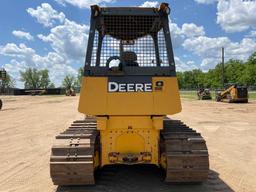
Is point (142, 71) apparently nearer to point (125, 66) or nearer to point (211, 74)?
point (125, 66)

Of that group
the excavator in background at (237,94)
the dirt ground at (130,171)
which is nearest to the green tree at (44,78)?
the excavator in background at (237,94)

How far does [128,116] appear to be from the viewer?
20.8 ft

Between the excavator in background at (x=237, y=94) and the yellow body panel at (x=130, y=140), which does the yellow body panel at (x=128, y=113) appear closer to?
the yellow body panel at (x=130, y=140)

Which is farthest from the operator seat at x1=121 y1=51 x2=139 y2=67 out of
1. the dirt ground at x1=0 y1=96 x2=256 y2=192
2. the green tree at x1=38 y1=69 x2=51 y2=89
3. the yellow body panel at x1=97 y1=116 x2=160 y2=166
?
the green tree at x1=38 y1=69 x2=51 y2=89

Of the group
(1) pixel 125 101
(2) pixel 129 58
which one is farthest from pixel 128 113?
(2) pixel 129 58

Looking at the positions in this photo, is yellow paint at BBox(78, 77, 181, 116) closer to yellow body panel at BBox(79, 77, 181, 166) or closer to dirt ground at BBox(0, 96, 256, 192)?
yellow body panel at BBox(79, 77, 181, 166)

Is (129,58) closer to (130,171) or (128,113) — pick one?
(128,113)

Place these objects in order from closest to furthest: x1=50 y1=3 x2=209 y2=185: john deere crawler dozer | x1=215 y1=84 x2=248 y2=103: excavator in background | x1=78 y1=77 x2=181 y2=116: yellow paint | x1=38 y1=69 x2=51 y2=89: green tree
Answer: x1=50 y1=3 x2=209 y2=185: john deere crawler dozer < x1=78 y1=77 x2=181 y2=116: yellow paint < x1=215 y1=84 x2=248 y2=103: excavator in background < x1=38 y1=69 x2=51 y2=89: green tree

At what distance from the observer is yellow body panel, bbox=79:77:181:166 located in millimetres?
6281

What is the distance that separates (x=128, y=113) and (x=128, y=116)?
0.08 meters

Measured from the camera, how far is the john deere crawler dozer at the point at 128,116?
607 cm

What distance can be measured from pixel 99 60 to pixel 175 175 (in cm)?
232

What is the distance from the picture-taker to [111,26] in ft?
22.6

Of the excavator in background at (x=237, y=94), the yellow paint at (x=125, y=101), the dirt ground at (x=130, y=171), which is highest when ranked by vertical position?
the yellow paint at (x=125, y=101)
